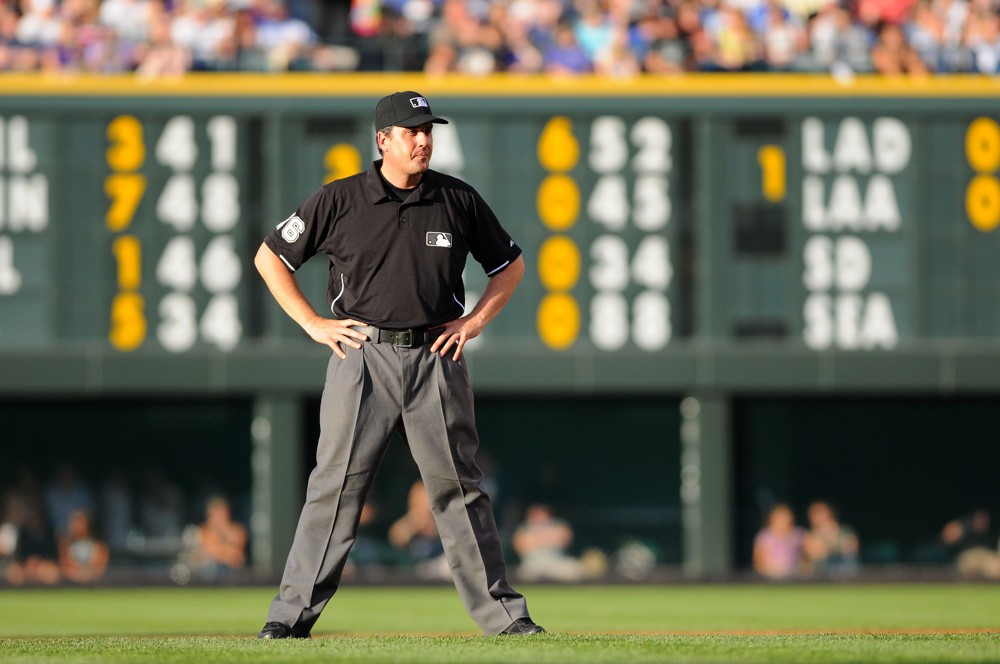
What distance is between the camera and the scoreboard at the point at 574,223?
15688 mm

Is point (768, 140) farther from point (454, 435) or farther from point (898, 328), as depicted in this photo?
point (454, 435)

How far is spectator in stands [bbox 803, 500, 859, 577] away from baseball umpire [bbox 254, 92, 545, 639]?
1141 cm

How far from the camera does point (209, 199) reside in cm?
1582

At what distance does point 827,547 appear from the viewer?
55.4 ft

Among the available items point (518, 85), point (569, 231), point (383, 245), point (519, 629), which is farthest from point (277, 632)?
point (518, 85)

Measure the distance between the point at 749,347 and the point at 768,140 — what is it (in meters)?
2.05

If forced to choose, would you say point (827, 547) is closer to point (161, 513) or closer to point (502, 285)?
point (161, 513)

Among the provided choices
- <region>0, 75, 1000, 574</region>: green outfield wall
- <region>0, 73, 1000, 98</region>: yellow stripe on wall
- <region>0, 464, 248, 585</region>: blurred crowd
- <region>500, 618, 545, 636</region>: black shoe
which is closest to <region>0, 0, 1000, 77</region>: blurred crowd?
<region>0, 73, 1000, 98</region>: yellow stripe on wall

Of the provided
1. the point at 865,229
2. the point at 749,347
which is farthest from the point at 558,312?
the point at 865,229

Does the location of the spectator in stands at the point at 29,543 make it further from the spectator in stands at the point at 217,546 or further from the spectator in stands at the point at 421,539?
the spectator in stands at the point at 421,539

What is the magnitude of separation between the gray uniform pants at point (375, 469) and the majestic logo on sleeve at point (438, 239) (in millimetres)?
374

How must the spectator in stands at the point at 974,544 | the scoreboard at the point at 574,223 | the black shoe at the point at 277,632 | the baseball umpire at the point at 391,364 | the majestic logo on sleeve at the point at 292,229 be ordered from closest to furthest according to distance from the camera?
1. the black shoe at the point at 277,632
2. the baseball umpire at the point at 391,364
3. the majestic logo on sleeve at the point at 292,229
4. the scoreboard at the point at 574,223
5. the spectator in stands at the point at 974,544

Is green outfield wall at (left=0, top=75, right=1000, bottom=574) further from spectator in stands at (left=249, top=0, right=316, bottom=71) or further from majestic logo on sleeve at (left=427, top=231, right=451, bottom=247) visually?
majestic logo on sleeve at (left=427, top=231, right=451, bottom=247)

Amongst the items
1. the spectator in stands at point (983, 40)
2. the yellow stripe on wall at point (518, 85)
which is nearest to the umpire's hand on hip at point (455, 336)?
the yellow stripe on wall at point (518, 85)
